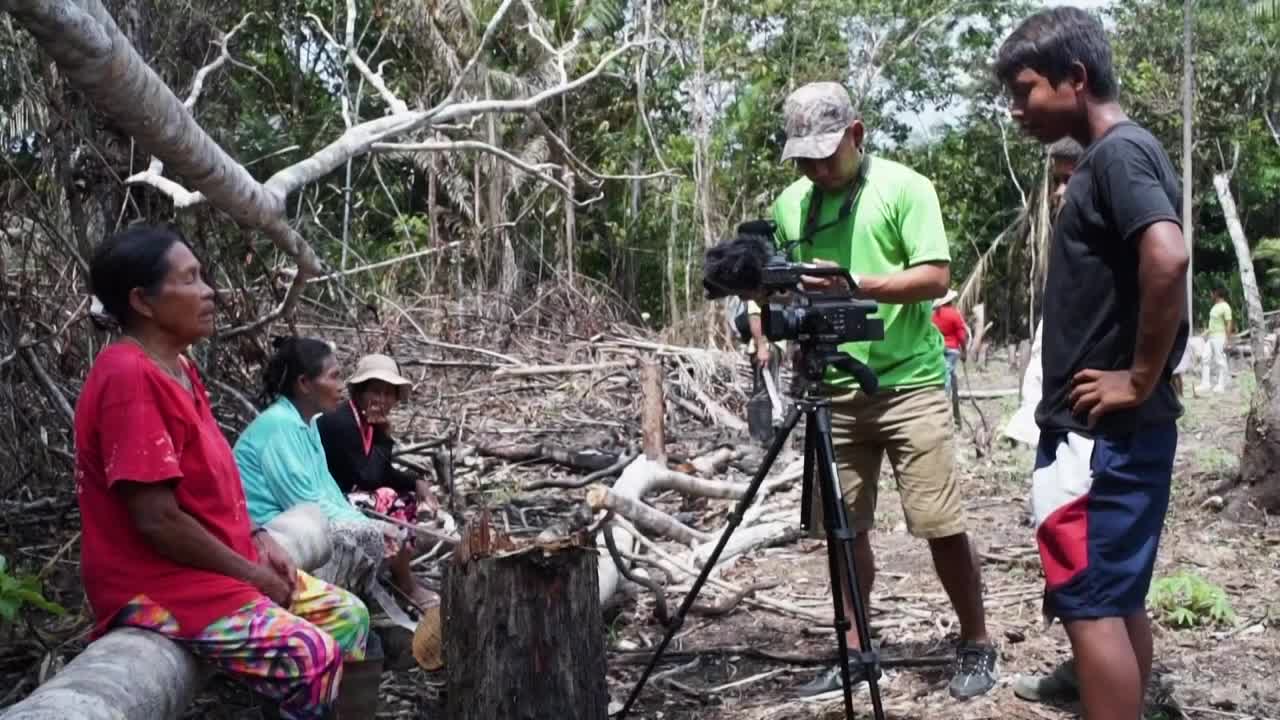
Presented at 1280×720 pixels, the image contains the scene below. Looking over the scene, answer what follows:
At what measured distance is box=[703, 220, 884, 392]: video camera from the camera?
3.80m

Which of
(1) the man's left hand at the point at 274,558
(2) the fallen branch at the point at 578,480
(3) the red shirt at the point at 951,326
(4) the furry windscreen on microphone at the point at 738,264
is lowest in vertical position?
(2) the fallen branch at the point at 578,480

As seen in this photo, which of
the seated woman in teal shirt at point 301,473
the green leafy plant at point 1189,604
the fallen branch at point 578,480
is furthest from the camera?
the fallen branch at point 578,480

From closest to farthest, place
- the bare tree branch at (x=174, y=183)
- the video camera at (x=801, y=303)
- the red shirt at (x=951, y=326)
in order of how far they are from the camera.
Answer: the video camera at (x=801, y=303) → the bare tree branch at (x=174, y=183) → the red shirt at (x=951, y=326)

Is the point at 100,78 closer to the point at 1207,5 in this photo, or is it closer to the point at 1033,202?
the point at 1033,202

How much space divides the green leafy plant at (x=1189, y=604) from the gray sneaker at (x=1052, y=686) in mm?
967

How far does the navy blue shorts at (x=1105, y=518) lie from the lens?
3.02m

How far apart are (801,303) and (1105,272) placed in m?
0.99

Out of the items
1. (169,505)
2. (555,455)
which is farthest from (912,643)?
(555,455)

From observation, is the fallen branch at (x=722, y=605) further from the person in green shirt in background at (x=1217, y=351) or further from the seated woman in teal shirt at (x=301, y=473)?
the person in green shirt in background at (x=1217, y=351)

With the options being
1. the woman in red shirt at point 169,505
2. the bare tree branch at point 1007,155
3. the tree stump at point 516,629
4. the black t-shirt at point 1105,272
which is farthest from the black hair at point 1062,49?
the bare tree branch at point 1007,155

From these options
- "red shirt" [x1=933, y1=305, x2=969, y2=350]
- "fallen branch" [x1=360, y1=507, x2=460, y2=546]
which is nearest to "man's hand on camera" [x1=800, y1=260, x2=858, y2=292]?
"fallen branch" [x1=360, y1=507, x2=460, y2=546]

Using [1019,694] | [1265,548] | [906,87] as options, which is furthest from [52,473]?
[906,87]

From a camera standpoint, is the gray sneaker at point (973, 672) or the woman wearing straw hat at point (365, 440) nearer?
the gray sneaker at point (973, 672)

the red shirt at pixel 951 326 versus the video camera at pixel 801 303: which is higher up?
the video camera at pixel 801 303
